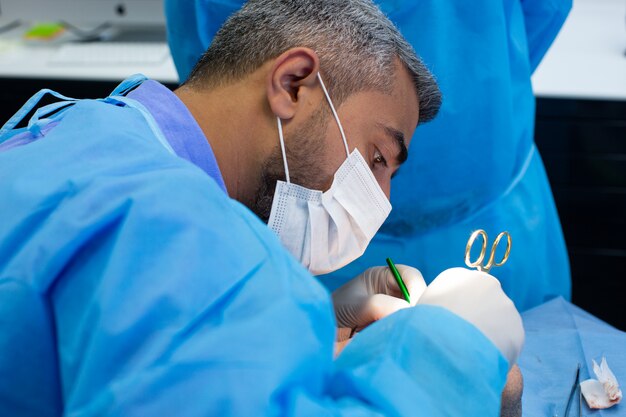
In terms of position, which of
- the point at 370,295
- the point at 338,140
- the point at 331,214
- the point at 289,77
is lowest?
the point at 370,295

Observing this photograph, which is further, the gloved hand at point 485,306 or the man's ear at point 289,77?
the man's ear at point 289,77

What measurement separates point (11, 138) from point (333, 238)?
48 centimetres

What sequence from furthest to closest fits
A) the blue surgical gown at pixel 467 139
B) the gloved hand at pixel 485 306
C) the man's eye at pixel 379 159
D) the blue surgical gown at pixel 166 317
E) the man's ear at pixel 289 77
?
the blue surgical gown at pixel 467 139, the man's eye at pixel 379 159, the man's ear at pixel 289 77, the gloved hand at pixel 485 306, the blue surgical gown at pixel 166 317

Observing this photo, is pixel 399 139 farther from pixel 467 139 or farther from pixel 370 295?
pixel 467 139

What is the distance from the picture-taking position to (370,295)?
131 centimetres

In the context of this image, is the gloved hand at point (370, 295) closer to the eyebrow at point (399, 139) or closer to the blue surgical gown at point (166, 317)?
the eyebrow at point (399, 139)

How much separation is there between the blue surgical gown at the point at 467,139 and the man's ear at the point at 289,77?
371mm

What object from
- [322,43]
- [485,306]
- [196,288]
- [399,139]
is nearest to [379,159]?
[399,139]

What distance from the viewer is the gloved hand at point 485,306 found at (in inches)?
37.5

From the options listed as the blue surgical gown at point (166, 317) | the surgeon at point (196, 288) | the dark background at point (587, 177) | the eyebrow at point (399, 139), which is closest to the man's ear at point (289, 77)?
the surgeon at point (196, 288)

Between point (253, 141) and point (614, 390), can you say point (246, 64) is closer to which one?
point (253, 141)

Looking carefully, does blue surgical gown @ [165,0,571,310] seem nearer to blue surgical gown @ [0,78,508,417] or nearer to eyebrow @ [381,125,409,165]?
eyebrow @ [381,125,409,165]

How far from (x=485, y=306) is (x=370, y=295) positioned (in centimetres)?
36

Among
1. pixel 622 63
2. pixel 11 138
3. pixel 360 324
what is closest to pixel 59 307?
pixel 11 138
